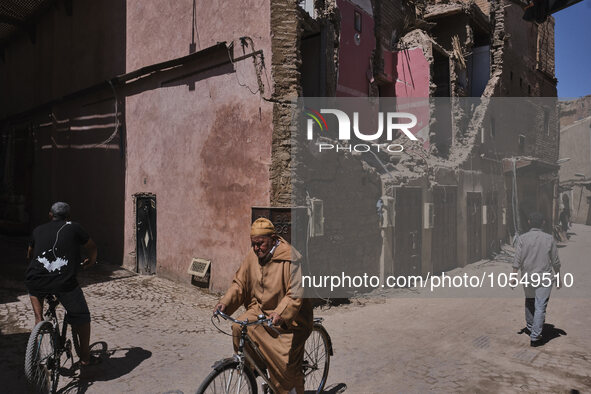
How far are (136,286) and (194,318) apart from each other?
2947mm

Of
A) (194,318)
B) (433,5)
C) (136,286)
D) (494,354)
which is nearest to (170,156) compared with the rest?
(136,286)

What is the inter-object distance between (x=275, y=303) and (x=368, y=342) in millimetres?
3385

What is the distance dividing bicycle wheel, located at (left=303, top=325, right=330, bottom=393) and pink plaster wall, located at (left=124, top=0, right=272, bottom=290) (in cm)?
447

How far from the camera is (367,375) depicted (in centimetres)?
511

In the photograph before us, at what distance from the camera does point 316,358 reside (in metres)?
4.34

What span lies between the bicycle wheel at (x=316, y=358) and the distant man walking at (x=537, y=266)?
3642 mm

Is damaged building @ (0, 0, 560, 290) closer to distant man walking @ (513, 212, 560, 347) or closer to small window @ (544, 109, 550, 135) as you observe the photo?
small window @ (544, 109, 550, 135)

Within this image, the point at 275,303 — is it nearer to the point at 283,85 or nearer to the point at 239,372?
the point at 239,372

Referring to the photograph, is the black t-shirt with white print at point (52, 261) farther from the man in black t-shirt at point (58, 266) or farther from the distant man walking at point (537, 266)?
the distant man walking at point (537, 266)

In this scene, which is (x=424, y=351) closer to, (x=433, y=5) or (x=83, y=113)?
(x=83, y=113)

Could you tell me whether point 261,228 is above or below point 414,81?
below

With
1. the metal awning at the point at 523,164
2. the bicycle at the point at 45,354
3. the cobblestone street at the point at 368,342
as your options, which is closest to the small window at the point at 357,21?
the metal awning at the point at 523,164

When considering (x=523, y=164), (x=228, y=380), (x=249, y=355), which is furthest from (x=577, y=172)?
(x=228, y=380)

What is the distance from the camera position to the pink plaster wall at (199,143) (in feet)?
28.9
